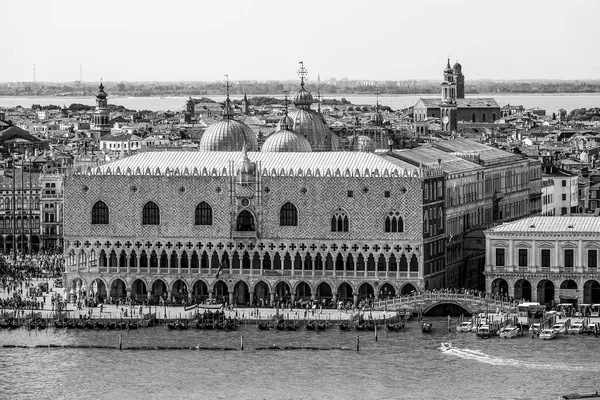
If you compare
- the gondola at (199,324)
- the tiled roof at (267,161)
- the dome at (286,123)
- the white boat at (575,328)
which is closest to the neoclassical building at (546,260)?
the white boat at (575,328)

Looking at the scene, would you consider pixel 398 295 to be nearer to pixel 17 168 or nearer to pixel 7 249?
pixel 7 249

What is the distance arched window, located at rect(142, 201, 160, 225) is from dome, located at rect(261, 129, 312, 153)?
699cm

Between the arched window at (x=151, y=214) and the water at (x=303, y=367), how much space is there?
304 inches

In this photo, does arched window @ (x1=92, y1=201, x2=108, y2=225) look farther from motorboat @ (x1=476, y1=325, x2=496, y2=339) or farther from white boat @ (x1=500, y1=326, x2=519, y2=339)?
white boat @ (x1=500, y1=326, x2=519, y2=339)

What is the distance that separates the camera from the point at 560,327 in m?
92.2

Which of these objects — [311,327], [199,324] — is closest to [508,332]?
[311,327]

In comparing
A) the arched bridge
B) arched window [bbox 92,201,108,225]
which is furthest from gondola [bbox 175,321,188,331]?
the arched bridge

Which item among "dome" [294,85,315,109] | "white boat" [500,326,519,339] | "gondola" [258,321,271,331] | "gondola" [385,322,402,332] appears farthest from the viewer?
"dome" [294,85,315,109]

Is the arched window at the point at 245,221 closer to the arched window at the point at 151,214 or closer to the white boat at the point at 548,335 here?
the arched window at the point at 151,214

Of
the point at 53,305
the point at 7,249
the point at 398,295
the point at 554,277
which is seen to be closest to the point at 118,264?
the point at 53,305

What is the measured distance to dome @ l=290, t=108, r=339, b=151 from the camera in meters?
111

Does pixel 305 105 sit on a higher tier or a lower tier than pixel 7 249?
higher

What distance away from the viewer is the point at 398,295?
9806cm

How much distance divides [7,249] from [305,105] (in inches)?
946
